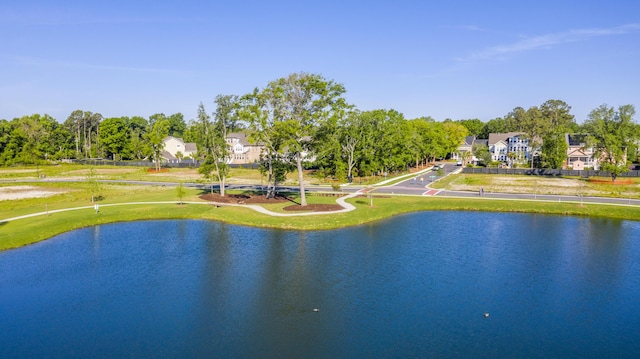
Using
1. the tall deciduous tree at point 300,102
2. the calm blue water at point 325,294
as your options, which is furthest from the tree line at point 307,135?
the calm blue water at point 325,294

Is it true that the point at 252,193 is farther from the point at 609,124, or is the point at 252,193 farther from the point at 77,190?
the point at 609,124

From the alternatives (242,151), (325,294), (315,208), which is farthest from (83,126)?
(325,294)

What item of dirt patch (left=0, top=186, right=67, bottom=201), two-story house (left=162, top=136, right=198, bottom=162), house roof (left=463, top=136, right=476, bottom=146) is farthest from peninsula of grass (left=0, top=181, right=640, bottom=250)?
house roof (left=463, top=136, right=476, bottom=146)

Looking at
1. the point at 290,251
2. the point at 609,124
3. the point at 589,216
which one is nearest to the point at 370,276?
the point at 290,251

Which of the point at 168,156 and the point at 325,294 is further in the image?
the point at 168,156

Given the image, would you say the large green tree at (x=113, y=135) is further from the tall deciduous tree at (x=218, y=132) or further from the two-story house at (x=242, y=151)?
the tall deciduous tree at (x=218, y=132)

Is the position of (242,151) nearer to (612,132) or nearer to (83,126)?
(83,126)

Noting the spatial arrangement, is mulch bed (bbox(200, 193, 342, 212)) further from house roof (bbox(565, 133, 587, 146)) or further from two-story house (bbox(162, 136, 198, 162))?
two-story house (bbox(162, 136, 198, 162))
